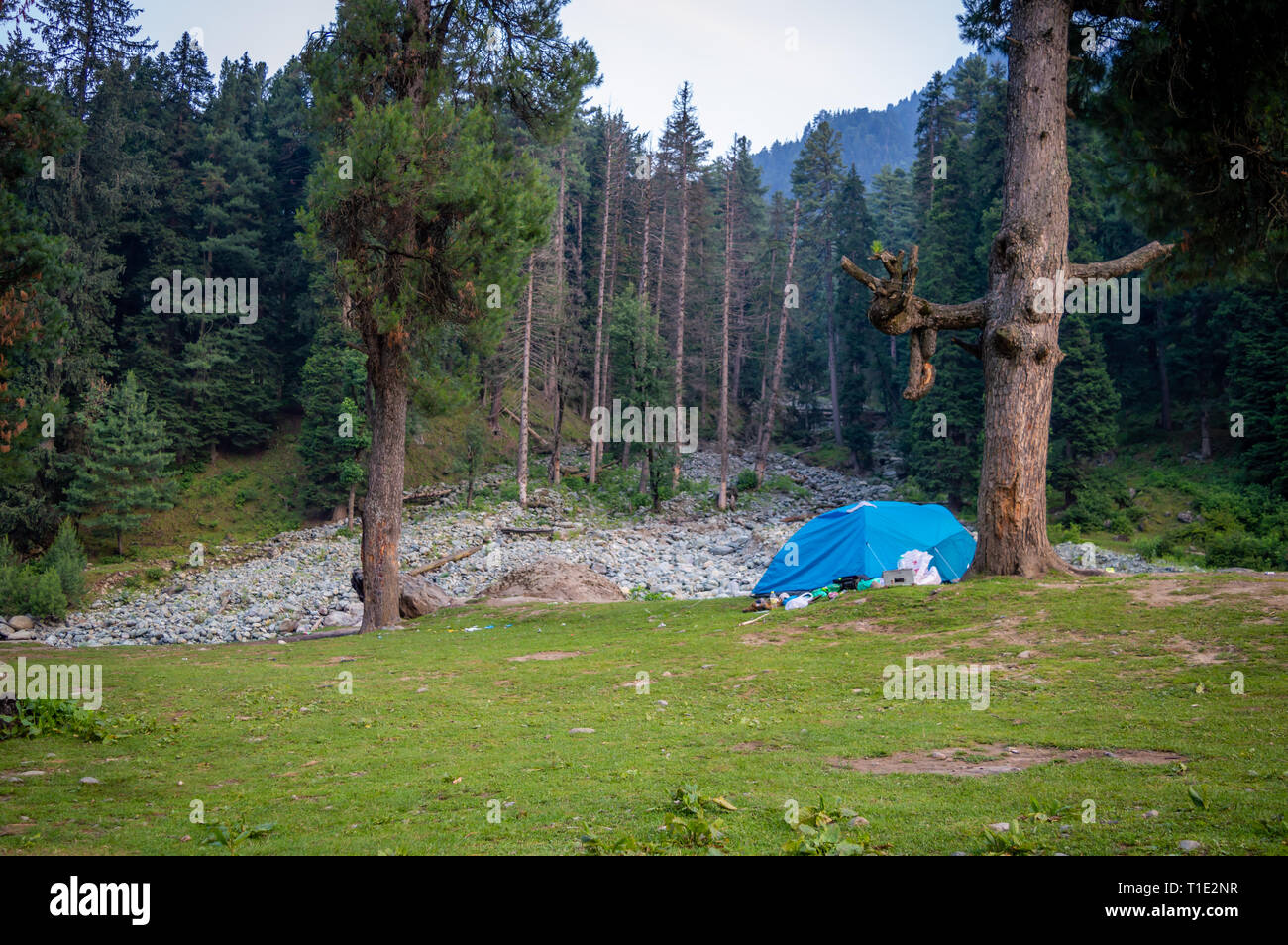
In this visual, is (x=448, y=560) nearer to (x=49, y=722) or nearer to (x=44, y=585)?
(x=44, y=585)

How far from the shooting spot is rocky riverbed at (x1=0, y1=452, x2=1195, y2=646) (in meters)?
21.9

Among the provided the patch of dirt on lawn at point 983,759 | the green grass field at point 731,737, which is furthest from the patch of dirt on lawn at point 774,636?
the patch of dirt on lawn at point 983,759

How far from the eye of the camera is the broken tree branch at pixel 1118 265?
11.4 meters

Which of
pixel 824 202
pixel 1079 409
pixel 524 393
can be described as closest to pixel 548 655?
pixel 524 393

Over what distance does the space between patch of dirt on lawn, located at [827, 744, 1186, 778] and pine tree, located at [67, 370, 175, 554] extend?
115ft

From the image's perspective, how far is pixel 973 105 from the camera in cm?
5522

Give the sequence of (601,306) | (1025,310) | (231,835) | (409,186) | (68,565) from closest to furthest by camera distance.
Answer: (231,835), (1025,310), (409,186), (68,565), (601,306)

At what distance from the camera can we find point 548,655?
12.0 meters

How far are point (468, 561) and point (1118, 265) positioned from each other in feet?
70.2

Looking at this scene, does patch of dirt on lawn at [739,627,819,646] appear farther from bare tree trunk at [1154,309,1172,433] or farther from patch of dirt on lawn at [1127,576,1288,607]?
bare tree trunk at [1154,309,1172,433]

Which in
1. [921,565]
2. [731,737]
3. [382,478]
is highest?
[382,478]

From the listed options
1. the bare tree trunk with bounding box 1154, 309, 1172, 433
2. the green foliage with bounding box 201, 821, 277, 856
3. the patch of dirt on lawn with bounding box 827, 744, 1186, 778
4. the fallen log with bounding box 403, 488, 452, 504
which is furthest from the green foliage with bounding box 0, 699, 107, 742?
the bare tree trunk with bounding box 1154, 309, 1172, 433

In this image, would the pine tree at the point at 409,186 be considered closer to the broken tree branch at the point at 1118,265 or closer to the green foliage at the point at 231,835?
the broken tree branch at the point at 1118,265

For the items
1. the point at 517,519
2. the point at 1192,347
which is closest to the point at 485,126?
the point at 517,519
